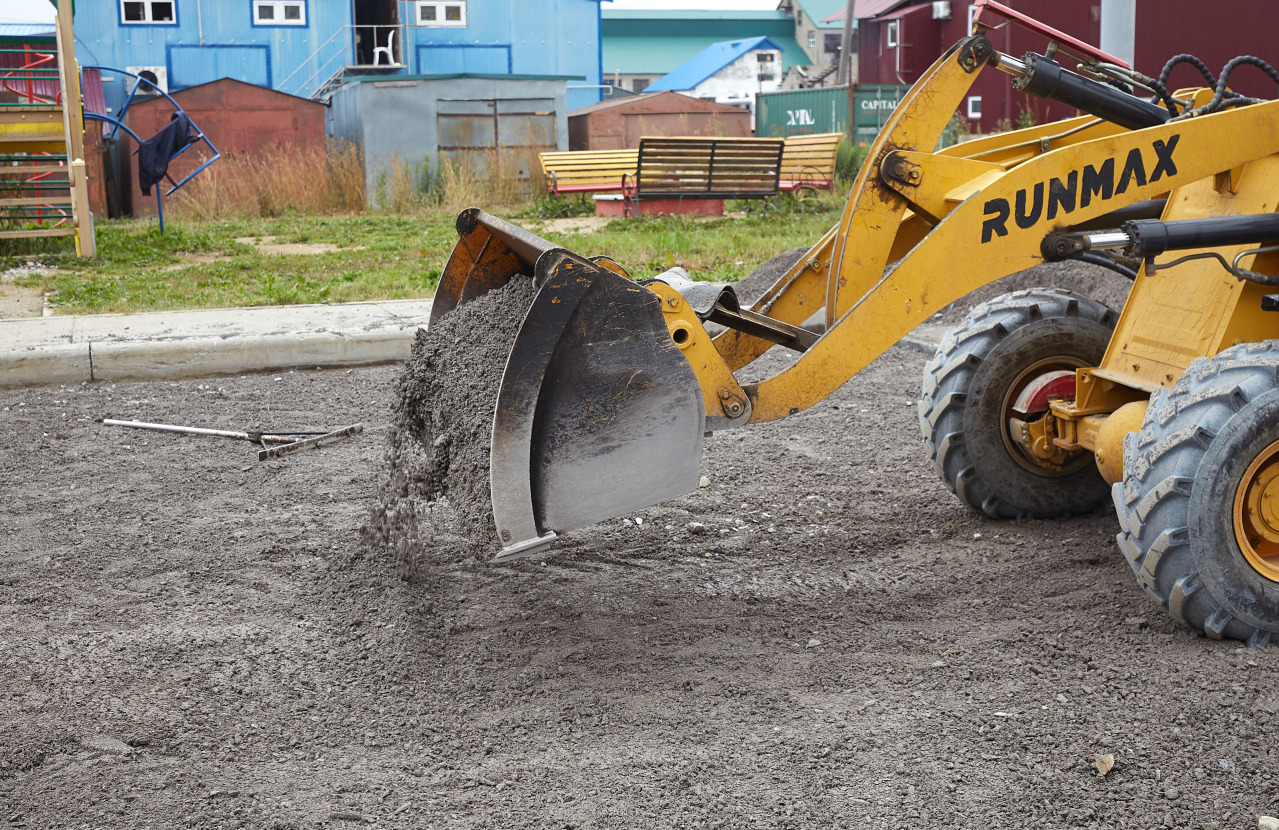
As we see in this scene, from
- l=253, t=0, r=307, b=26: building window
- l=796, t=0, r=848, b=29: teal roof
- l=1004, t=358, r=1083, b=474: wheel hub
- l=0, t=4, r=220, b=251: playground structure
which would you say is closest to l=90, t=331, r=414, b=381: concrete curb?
l=1004, t=358, r=1083, b=474: wheel hub

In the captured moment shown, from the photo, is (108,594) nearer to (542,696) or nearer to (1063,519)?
(542,696)

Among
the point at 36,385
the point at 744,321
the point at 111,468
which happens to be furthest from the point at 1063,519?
the point at 36,385

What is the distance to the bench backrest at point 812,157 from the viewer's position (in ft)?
57.0

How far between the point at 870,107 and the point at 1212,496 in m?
24.3

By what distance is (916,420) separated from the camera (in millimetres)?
5832

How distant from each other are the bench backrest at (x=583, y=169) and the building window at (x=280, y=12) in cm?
1364

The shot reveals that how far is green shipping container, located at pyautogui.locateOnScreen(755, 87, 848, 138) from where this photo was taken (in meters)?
26.3

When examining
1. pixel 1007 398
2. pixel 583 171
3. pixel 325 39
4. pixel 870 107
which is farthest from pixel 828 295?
pixel 325 39

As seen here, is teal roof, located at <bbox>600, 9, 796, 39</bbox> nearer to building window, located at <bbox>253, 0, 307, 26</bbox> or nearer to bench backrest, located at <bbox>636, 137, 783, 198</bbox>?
building window, located at <bbox>253, 0, 307, 26</bbox>

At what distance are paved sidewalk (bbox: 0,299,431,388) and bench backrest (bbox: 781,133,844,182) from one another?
10.6m

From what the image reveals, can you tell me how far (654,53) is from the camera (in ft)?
198

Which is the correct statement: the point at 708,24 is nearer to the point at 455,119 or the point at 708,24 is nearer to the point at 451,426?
the point at 455,119

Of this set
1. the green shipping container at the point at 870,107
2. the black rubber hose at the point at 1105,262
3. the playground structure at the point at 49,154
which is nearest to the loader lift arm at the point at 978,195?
the black rubber hose at the point at 1105,262

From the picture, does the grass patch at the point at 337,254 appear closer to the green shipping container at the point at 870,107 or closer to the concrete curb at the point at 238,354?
the concrete curb at the point at 238,354
